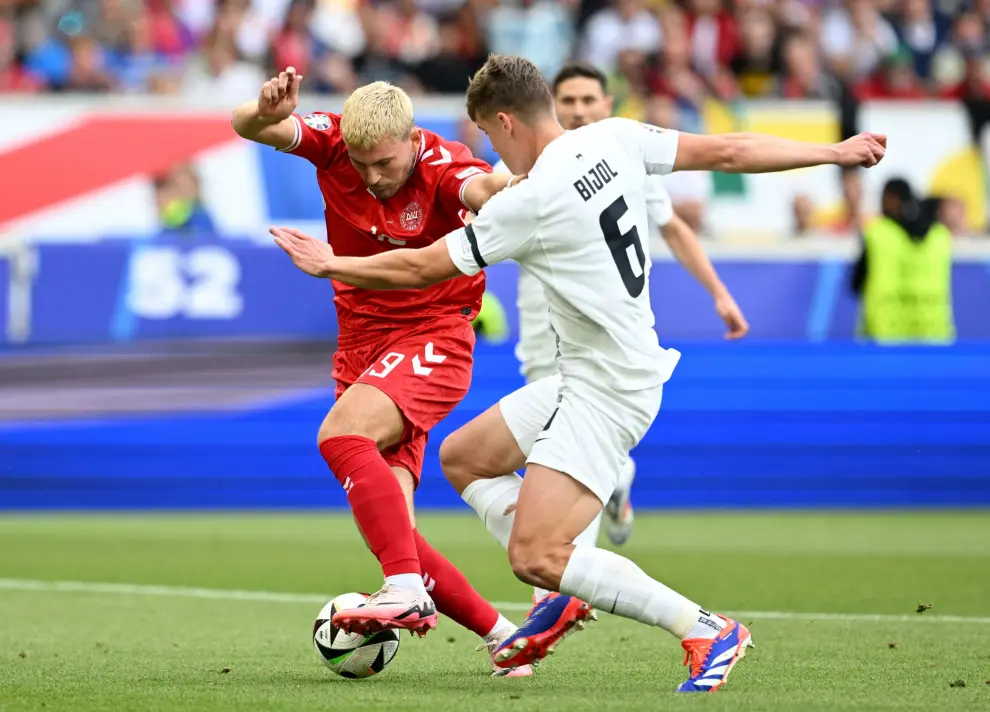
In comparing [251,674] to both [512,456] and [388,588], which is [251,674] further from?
[512,456]

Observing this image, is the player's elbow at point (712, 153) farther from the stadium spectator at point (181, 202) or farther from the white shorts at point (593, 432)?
the stadium spectator at point (181, 202)

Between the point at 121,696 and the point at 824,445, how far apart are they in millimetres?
8387

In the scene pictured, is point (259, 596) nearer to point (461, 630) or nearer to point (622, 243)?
point (461, 630)

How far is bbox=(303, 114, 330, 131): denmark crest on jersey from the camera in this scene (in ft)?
20.7

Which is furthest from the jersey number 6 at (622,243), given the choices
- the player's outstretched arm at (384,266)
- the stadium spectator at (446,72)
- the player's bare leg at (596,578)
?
the stadium spectator at (446,72)

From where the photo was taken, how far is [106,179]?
16.0 m

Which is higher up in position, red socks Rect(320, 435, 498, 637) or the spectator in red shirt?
the spectator in red shirt

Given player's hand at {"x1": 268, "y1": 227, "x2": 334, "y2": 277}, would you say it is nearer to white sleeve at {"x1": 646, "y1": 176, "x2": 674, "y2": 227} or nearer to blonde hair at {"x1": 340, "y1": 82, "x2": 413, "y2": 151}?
blonde hair at {"x1": 340, "y1": 82, "x2": 413, "y2": 151}

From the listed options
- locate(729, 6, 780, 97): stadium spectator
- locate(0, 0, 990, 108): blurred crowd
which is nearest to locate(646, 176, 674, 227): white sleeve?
locate(0, 0, 990, 108): blurred crowd

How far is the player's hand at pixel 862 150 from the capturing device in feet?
18.2

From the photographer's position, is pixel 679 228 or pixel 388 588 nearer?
pixel 388 588

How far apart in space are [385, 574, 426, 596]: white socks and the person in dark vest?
9254mm

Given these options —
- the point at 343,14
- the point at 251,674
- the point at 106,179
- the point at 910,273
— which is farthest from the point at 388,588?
the point at 343,14

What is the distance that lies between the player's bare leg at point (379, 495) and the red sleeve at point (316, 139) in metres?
0.93
